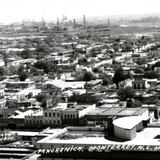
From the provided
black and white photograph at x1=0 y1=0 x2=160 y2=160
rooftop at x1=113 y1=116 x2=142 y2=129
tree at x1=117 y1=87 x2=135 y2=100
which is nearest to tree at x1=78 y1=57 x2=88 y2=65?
black and white photograph at x1=0 y1=0 x2=160 y2=160

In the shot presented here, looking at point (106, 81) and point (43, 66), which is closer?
point (106, 81)

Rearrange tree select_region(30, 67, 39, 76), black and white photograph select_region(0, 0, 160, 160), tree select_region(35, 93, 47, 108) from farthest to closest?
tree select_region(30, 67, 39, 76), tree select_region(35, 93, 47, 108), black and white photograph select_region(0, 0, 160, 160)

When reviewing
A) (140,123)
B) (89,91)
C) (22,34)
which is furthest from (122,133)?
(22,34)

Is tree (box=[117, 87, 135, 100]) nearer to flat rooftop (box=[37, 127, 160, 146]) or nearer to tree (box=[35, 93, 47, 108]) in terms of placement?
tree (box=[35, 93, 47, 108])

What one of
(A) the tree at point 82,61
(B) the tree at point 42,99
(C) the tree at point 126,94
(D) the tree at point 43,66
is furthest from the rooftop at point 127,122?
(A) the tree at point 82,61

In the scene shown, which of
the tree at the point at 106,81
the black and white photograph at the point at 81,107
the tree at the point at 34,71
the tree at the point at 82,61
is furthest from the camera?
the tree at the point at 82,61

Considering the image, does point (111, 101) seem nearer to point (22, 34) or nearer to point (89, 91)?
point (89, 91)

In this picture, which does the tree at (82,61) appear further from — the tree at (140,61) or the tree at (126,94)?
the tree at (126,94)

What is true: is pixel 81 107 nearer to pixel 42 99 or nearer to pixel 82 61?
pixel 42 99

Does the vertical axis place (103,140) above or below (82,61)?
above

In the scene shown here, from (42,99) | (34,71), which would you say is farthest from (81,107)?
(34,71)

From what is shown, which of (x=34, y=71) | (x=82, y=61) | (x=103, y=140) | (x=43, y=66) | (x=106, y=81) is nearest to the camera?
(x=103, y=140)

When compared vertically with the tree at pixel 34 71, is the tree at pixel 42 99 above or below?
above

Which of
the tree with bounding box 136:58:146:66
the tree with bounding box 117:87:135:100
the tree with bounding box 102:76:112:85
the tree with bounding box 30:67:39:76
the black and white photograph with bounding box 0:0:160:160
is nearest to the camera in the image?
the black and white photograph with bounding box 0:0:160:160
